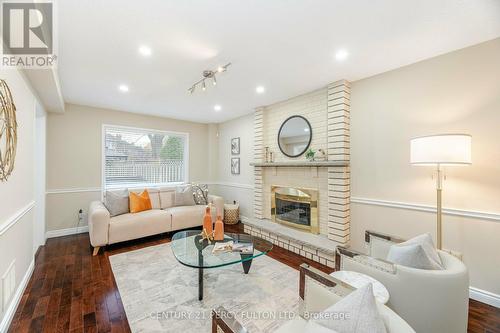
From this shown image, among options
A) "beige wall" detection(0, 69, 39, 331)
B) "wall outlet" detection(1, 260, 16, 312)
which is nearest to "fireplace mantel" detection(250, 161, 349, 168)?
"beige wall" detection(0, 69, 39, 331)

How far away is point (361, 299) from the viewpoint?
2.79 ft

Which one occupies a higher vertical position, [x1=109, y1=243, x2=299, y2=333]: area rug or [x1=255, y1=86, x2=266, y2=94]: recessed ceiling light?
[x1=255, y1=86, x2=266, y2=94]: recessed ceiling light

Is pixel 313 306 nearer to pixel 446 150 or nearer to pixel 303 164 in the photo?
pixel 446 150

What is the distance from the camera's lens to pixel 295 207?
11.6 ft

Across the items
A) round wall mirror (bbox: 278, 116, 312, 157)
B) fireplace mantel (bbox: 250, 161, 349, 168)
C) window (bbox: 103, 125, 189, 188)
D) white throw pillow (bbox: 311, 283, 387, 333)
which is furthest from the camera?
window (bbox: 103, 125, 189, 188)

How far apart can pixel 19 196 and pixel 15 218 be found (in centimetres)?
27

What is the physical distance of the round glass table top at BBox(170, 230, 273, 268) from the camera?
1957 millimetres

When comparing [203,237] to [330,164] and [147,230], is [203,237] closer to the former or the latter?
[147,230]

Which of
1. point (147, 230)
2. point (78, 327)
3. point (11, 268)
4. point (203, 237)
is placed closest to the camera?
point (78, 327)

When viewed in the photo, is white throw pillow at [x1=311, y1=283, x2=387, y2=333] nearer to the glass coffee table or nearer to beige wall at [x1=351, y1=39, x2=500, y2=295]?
the glass coffee table

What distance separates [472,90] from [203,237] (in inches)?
122

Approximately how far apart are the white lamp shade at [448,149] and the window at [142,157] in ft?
15.0

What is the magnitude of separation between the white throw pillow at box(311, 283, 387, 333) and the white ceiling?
182 centimetres

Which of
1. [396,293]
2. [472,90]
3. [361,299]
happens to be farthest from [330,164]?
[361,299]
